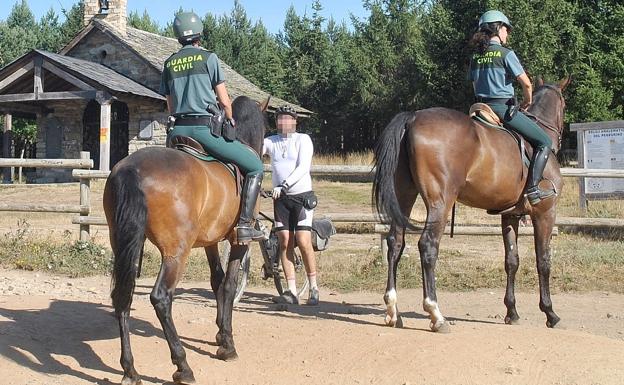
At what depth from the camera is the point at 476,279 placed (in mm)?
10141

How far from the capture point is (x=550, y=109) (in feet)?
27.0

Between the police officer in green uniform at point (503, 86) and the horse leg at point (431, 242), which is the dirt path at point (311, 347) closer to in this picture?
the horse leg at point (431, 242)

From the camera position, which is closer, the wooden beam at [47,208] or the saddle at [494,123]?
the saddle at [494,123]

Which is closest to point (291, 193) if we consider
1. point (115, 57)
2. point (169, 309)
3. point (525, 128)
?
point (525, 128)

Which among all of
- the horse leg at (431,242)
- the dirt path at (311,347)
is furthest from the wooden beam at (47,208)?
the horse leg at (431,242)

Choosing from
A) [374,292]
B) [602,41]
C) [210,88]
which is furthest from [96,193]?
[602,41]

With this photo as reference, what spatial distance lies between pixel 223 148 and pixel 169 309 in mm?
1476

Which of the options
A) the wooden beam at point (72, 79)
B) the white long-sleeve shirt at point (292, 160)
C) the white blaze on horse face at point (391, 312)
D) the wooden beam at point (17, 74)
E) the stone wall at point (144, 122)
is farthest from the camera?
the stone wall at point (144, 122)

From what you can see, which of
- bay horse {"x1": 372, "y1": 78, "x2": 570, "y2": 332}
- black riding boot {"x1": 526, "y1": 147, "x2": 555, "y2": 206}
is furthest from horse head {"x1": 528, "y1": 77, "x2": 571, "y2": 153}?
black riding boot {"x1": 526, "y1": 147, "x2": 555, "y2": 206}

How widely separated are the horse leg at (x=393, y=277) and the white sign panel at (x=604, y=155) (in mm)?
8178

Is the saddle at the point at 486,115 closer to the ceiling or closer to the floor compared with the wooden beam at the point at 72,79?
closer to the floor

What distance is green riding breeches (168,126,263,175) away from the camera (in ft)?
19.7

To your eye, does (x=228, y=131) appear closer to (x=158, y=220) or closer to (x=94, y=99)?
(x=158, y=220)

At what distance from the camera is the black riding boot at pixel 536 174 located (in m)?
7.42
